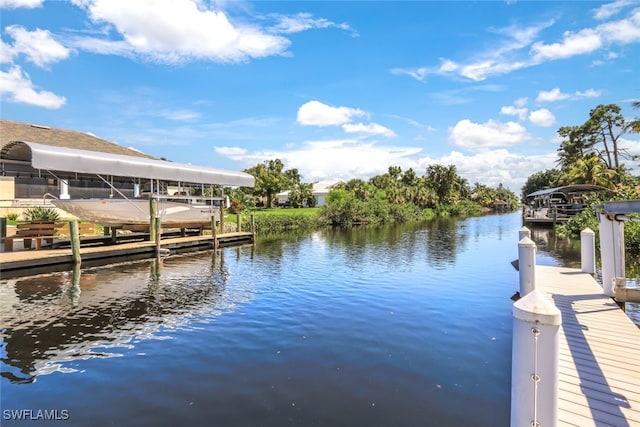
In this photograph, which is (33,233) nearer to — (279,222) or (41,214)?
(41,214)

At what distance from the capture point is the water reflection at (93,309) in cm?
693

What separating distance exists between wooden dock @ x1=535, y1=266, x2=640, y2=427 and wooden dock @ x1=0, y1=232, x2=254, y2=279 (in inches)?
621

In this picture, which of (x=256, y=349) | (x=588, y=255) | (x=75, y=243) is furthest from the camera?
(x=75, y=243)

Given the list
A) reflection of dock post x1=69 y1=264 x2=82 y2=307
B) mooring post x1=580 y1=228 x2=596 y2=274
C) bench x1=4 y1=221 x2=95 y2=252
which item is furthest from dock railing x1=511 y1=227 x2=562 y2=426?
bench x1=4 y1=221 x2=95 y2=252

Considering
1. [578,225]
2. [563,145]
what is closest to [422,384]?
[578,225]

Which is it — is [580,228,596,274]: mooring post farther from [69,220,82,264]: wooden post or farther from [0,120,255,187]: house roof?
[0,120,255,187]: house roof

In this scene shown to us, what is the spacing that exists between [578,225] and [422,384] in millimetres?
27305

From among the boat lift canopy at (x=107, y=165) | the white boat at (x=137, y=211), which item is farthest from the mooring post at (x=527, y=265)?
the white boat at (x=137, y=211)

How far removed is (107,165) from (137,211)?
117 inches

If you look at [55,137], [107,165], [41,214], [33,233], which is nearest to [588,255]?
[107,165]

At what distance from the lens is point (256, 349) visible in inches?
277

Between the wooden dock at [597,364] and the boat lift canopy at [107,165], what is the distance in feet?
55.1

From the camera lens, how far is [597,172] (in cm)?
4006

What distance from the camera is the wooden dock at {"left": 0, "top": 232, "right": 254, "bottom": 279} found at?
43.9ft
